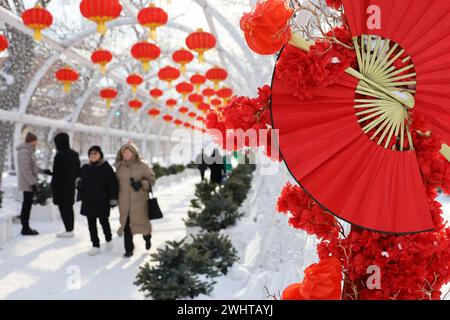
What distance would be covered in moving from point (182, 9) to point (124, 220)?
621 cm

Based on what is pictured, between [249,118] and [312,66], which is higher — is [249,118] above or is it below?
below

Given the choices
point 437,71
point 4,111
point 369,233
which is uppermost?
point 4,111

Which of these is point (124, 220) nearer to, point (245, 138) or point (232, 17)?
point (232, 17)

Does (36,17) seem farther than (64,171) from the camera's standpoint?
No

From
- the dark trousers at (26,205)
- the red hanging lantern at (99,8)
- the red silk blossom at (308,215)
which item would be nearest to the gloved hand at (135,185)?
the red hanging lantern at (99,8)

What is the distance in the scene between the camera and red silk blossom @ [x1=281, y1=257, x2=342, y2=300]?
1385mm

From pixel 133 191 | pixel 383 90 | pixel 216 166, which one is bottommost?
pixel 133 191

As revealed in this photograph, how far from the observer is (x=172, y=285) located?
381 centimetres

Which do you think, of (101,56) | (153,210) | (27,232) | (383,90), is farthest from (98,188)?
(383,90)

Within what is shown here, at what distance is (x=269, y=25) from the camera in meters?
1.30

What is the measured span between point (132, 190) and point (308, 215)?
464 cm

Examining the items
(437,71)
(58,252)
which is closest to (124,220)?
(58,252)

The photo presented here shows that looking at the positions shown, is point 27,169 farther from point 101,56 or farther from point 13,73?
point 13,73

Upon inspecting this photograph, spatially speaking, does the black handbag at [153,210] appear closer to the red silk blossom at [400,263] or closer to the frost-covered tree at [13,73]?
the red silk blossom at [400,263]
